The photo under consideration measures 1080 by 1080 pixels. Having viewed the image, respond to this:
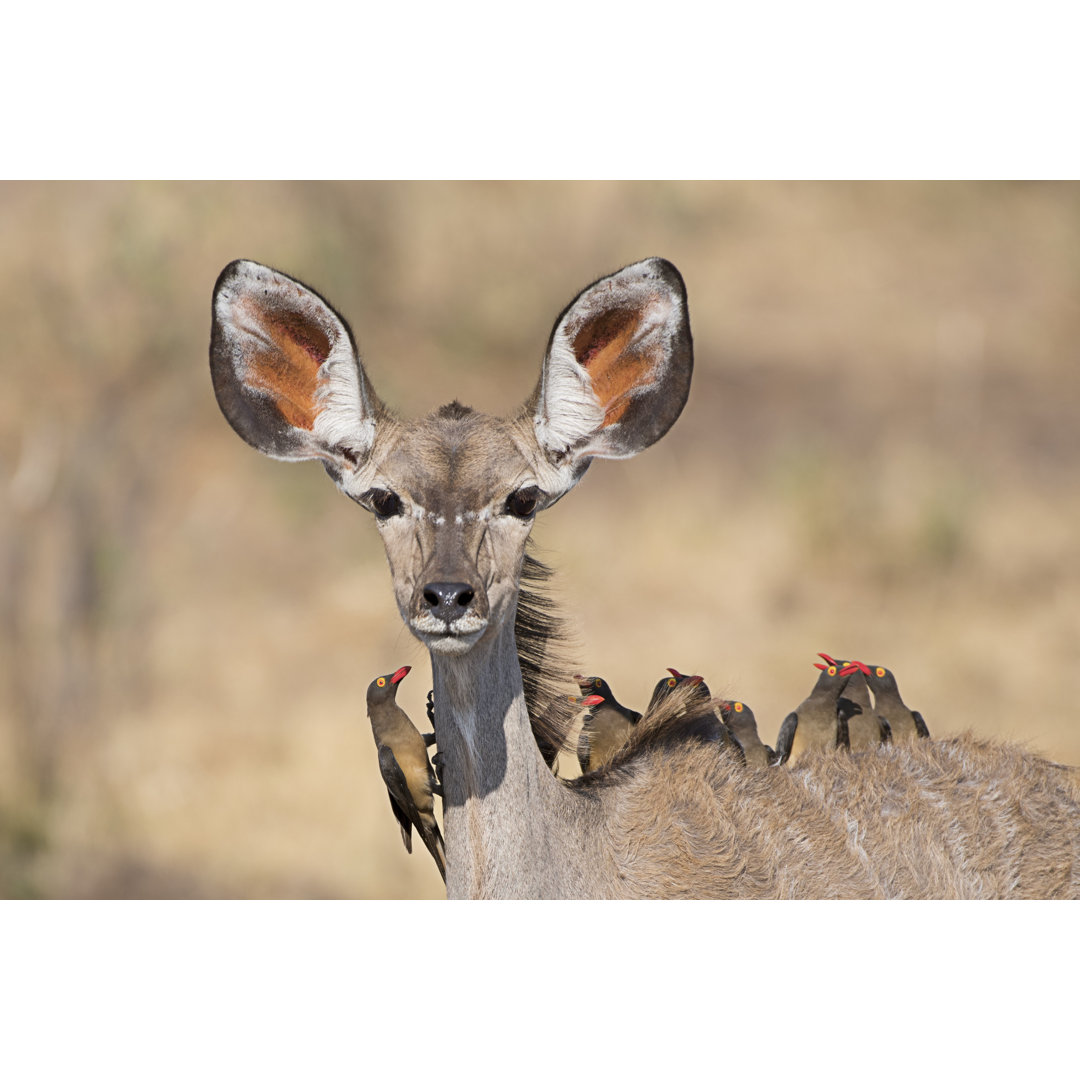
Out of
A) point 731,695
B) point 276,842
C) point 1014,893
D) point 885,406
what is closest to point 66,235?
point 276,842

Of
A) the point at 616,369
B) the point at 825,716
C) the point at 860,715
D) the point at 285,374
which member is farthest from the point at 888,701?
the point at 285,374

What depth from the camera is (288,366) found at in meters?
4.56

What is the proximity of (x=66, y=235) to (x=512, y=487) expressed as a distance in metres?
10.6

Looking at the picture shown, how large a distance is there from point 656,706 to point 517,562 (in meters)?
1.31

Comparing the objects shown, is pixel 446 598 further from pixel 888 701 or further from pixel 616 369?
pixel 888 701

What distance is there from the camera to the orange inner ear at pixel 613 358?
4504 mm

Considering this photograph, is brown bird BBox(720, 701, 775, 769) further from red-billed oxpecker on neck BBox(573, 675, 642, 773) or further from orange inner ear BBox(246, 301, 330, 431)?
orange inner ear BBox(246, 301, 330, 431)

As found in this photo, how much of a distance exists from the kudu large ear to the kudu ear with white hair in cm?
57

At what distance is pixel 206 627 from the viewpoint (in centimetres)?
1345

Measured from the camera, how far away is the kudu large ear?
176 inches

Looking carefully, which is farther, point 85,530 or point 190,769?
point 85,530

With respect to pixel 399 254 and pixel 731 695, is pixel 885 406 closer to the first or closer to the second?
pixel 399 254

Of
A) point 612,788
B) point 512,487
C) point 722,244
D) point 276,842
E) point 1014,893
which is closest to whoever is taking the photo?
point 512,487

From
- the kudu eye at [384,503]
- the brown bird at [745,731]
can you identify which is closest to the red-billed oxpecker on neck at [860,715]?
the brown bird at [745,731]
